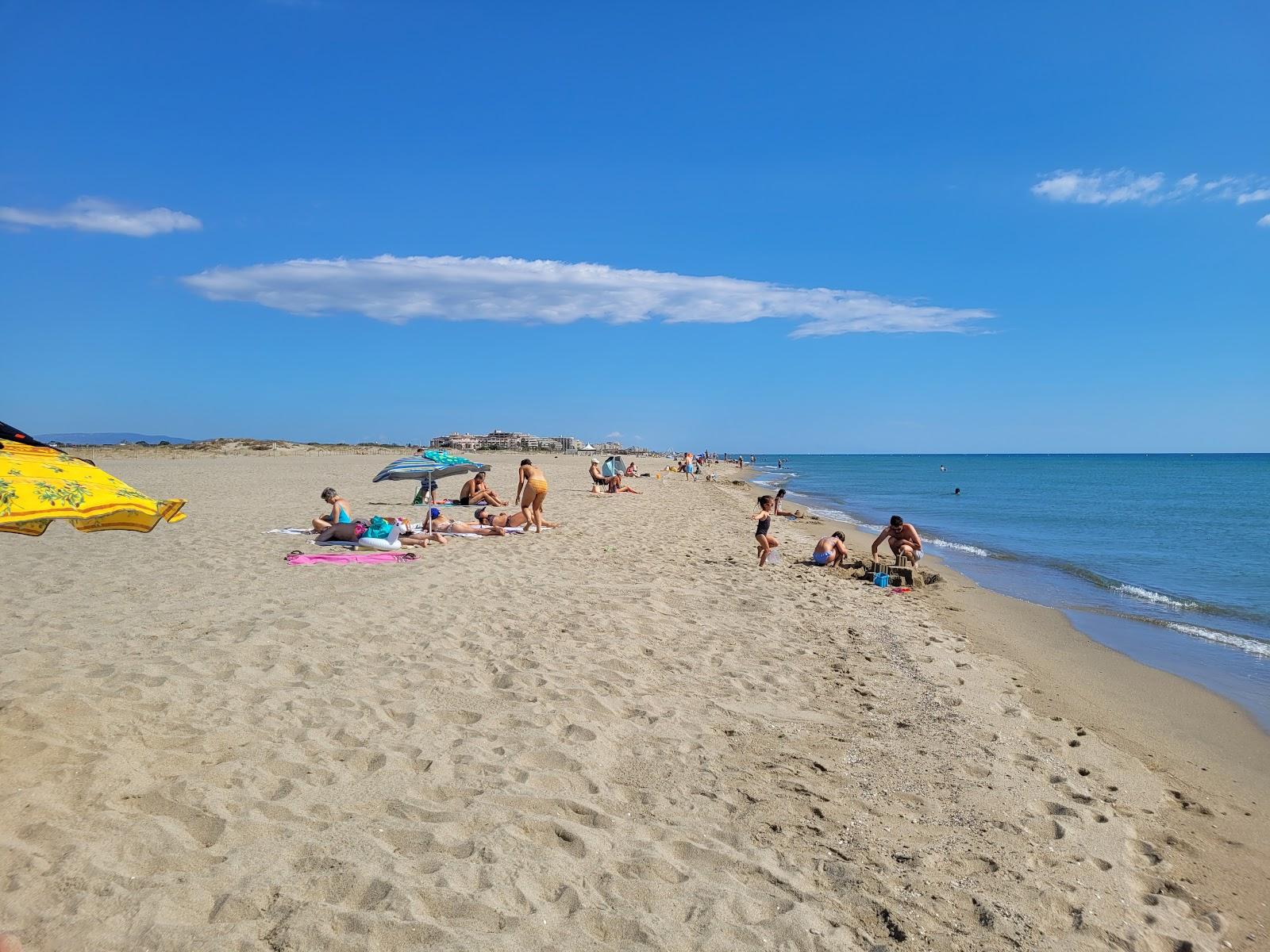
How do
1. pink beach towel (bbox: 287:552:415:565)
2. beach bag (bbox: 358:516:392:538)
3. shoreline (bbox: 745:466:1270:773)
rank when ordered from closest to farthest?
shoreline (bbox: 745:466:1270:773) → pink beach towel (bbox: 287:552:415:565) → beach bag (bbox: 358:516:392:538)

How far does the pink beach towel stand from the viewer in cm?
1005

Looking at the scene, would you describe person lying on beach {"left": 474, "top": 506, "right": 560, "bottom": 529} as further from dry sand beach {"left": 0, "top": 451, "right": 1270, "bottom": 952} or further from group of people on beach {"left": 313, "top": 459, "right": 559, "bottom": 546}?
dry sand beach {"left": 0, "top": 451, "right": 1270, "bottom": 952}

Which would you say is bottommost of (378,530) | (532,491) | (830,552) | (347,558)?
(830,552)

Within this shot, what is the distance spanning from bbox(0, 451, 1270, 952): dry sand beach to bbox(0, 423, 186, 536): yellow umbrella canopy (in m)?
1.36

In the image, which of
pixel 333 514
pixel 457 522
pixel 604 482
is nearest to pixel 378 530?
pixel 333 514

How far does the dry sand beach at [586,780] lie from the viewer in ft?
10.1

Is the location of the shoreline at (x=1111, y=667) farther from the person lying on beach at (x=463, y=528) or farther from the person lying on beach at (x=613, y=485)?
the person lying on beach at (x=613, y=485)

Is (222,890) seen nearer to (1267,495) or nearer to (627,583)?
(627,583)

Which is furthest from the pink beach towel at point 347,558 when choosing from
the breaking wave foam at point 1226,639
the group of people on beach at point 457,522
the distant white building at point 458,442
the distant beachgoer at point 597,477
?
the distant white building at point 458,442

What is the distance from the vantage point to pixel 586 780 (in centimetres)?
420

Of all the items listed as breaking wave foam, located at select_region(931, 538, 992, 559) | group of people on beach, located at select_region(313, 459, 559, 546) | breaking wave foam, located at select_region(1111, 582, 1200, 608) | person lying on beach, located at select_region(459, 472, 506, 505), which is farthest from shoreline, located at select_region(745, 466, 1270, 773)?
person lying on beach, located at select_region(459, 472, 506, 505)

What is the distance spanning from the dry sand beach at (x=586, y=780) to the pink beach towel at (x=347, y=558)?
1350 mm

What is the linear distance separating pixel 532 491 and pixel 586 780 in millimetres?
9515

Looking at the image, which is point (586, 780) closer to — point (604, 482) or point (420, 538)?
point (420, 538)
